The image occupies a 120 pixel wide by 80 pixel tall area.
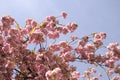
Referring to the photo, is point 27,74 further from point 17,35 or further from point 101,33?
point 101,33

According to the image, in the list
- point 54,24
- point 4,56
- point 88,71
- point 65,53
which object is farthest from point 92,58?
point 88,71

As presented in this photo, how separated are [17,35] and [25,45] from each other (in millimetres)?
588

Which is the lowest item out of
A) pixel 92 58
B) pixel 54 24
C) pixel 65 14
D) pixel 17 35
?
pixel 92 58

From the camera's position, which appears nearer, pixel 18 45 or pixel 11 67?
pixel 11 67

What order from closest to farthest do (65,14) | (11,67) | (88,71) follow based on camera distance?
(11,67) → (65,14) → (88,71)

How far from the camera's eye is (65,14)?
12.7 meters

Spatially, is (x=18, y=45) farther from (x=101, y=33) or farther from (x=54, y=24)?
(x=101, y=33)

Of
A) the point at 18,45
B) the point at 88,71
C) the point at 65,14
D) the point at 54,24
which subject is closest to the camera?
the point at 18,45

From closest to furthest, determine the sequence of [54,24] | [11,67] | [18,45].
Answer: [11,67] < [18,45] < [54,24]

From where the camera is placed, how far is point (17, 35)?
996cm

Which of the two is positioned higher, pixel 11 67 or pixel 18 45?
pixel 18 45

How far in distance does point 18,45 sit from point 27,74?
0.84 meters

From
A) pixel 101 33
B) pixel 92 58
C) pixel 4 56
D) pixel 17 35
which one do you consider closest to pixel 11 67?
pixel 4 56

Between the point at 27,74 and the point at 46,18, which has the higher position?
the point at 46,18
